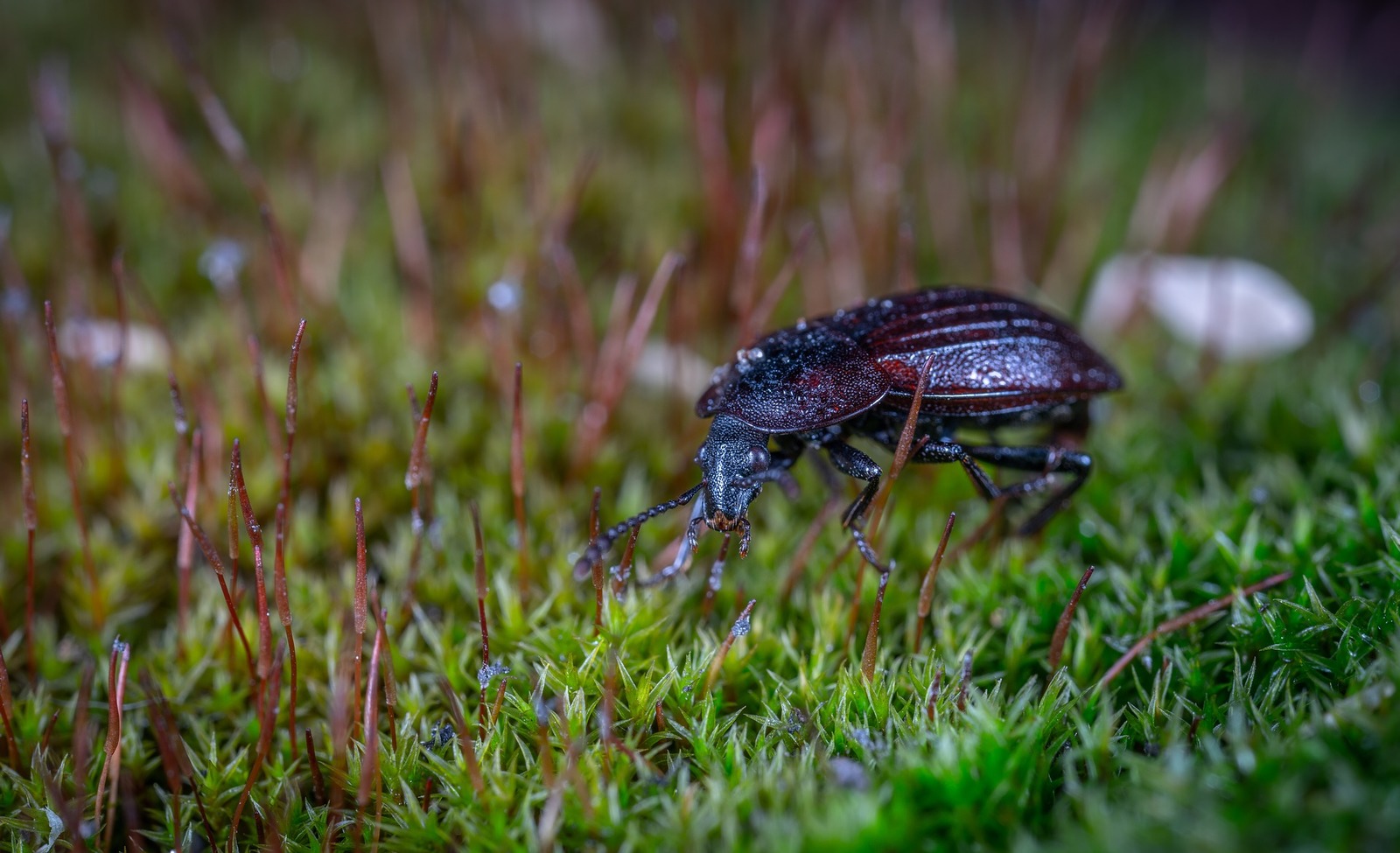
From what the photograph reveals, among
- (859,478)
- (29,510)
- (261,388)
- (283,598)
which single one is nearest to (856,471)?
(859,478)

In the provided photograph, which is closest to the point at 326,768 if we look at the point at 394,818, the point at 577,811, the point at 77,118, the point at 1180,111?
the point at 394,818

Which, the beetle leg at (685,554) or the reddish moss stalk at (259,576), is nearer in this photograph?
the reddish moss stalk at (259,576)

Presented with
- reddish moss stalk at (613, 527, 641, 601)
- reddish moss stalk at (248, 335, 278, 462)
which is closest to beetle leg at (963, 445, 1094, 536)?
reddish moss stalk at (613, 527, 641, 601)

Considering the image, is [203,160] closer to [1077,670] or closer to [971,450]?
[971,450]

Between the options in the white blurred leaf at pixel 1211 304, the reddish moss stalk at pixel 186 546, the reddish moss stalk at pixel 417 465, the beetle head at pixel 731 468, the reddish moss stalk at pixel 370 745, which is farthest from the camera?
the white blurred leaf at pixel 1211 304

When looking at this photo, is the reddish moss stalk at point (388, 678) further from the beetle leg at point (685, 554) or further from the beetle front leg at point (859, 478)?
the beetle front leg at point (859, 478)

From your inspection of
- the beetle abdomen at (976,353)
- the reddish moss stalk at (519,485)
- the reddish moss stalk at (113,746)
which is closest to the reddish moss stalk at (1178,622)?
the beetle abdomen at (976,353)
